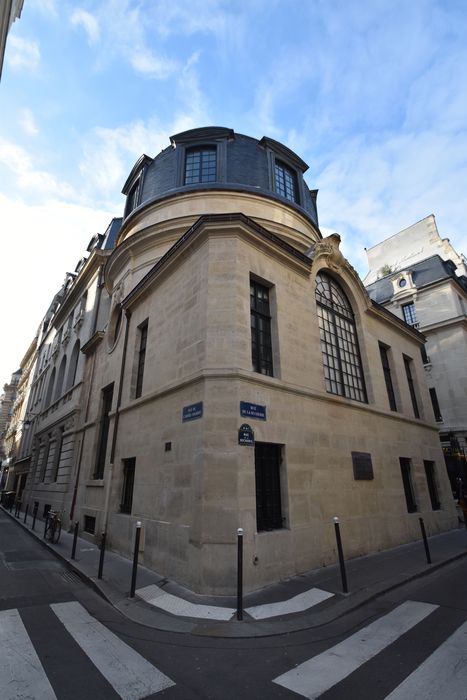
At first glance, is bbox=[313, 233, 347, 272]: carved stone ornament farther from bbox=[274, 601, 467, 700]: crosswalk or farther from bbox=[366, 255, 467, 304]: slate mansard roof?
bbox=[366, 255, 467, 304]: slate mansard roof

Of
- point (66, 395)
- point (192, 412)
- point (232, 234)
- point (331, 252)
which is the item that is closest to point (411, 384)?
point (331, 252)

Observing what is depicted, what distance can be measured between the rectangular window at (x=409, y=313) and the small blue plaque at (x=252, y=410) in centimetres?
2106

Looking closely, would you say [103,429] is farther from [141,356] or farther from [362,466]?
[362,466]

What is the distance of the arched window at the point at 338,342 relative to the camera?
10570 millimetres

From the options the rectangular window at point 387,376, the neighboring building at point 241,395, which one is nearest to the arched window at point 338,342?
the neighboring building at point 241,395

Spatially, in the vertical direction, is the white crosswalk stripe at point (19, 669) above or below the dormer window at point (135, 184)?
below

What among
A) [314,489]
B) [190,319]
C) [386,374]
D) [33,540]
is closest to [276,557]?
[314,489]

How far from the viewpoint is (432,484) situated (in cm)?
1345

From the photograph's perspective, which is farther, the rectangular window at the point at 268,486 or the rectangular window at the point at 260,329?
the rectangular window at the point at 260,329

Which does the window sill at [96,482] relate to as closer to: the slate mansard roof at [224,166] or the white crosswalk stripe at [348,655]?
the white crosswalk stripe at [348,655]

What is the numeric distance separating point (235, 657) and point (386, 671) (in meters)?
1.63

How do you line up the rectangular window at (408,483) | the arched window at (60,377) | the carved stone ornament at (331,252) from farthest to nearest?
the arched window at (60,377) → the rectangular window at (408,483) → the carved stone ornament at (331,252)

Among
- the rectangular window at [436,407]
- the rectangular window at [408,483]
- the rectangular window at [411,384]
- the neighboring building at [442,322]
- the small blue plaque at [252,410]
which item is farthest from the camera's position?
the rectangular window at [436,407]

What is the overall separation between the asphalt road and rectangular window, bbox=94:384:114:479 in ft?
24.1
